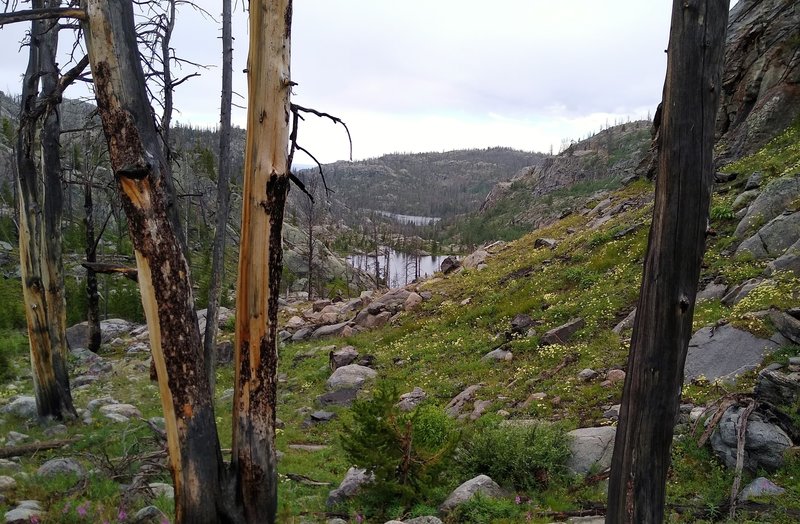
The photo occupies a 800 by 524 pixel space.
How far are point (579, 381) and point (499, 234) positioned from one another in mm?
110395

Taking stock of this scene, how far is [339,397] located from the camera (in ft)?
41.9

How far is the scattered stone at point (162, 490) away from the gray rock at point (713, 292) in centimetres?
1012

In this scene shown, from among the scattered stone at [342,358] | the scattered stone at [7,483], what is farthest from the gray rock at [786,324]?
the scattered stone at [342,358]

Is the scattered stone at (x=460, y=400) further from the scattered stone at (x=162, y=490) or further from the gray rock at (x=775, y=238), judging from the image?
the gray rock at (x=775, y=238)

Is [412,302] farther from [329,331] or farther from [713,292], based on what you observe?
[713,292]

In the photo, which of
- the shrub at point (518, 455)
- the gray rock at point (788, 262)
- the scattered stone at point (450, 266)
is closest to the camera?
the shrub at point (518, 455)

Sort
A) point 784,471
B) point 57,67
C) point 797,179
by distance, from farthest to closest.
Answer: point 797,179
point 57,67
point 784,471

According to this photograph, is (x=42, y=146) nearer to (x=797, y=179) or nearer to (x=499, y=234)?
(x=797, y=179)

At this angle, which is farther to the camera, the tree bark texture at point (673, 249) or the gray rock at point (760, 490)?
the gray rock at point (760, 490)

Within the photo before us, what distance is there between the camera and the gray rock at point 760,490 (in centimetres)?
502

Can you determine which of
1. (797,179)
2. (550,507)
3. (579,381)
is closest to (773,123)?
(797,179)

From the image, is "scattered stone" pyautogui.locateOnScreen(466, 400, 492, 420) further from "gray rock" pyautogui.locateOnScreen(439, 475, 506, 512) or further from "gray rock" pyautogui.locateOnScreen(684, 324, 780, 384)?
"gray rock" pyautogui.locateOnScreen(684, 324, 780, 384)

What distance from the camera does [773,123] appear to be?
59.3 feet

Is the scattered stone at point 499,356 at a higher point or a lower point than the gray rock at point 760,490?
lower
